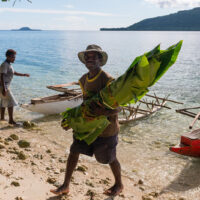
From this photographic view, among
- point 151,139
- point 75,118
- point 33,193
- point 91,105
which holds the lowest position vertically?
point 151,139

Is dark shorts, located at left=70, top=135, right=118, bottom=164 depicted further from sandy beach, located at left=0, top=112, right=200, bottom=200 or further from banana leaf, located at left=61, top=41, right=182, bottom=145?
sandy beach, located at left=0, top=112, right=200, bottom=200

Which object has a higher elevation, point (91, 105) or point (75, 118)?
point (91, 105)

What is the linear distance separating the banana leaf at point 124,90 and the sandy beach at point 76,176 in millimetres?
1276

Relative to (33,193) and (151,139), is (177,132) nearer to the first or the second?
(151,139)

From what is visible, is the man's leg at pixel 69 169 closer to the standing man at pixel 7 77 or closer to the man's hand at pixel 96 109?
the man's hand at pixel 96 109

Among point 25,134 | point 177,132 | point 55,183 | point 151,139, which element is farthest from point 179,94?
point 55,183

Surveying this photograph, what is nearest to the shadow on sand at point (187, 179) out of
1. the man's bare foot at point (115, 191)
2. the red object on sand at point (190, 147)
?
the red object on sand at point (190, 147)

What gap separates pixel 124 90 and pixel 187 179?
3.73 metres

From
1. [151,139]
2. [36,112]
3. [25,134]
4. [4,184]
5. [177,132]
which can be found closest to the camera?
[4,184]

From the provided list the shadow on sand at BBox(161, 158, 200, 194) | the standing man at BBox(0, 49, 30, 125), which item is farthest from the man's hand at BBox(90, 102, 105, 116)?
the standing man at BBox(0, 49, 30, 125)

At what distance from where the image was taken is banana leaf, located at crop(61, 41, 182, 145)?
290cm

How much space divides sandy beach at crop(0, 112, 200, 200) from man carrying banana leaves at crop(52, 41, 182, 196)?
435 millimetres

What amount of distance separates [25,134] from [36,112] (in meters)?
3.30

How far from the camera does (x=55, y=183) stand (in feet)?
14.8
